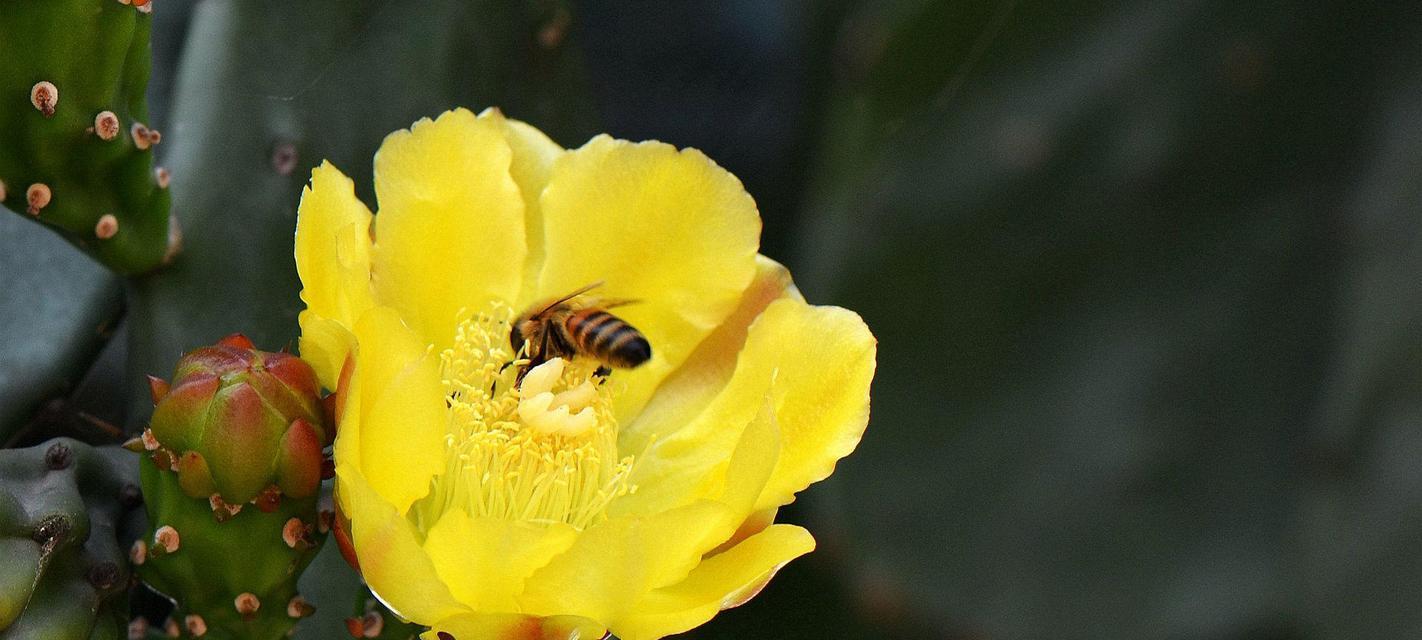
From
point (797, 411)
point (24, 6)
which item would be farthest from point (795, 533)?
point (24, 6)

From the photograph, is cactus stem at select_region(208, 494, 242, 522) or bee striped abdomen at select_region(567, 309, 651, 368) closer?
cactus stem at select_region(208, 494, 242, 522)

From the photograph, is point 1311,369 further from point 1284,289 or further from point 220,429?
point 220,429

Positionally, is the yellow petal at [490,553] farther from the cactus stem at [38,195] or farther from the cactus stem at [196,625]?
the cactus stem at [38,195]

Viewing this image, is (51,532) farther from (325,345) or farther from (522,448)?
(522,448)

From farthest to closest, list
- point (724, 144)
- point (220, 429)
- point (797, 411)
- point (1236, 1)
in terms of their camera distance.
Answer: point (724, 144), point (1236, 1), point (797, 411), point (220, 429)

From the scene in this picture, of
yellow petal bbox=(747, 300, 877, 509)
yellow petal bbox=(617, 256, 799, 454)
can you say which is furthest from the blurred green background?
yellow petal bbox=(747, 300, 877, 509)

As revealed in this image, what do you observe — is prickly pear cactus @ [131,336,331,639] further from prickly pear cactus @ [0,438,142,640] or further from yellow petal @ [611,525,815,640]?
yellow petal @ [611,525,815,640]
